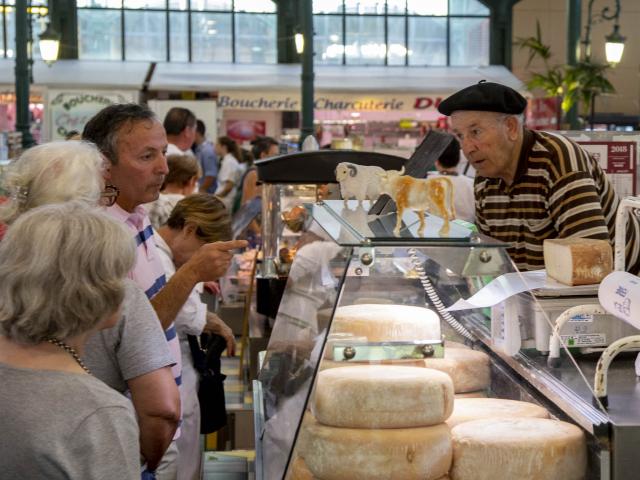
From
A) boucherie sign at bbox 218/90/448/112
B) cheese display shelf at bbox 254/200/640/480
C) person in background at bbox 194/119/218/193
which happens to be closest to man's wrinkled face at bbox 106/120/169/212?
cheese display shelf at bbox 254/200/640/480

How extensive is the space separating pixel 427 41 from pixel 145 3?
8269mm

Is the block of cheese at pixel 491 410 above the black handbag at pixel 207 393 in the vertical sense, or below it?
above

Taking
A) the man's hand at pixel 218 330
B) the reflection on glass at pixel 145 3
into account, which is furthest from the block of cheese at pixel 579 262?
the reflection on glass at pixel 145 3

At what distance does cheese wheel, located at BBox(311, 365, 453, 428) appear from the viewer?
7.74ft

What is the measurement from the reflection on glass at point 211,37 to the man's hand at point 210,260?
27823 millimetres

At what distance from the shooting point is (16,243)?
2146mm

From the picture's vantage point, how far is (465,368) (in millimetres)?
2711

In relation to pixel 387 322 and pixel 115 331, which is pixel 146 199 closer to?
pixel 115 331

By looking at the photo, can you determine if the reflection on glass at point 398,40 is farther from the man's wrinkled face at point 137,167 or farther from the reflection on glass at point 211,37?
the man's wrinkled face at point 137,167

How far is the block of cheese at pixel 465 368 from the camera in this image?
2648 millimetres

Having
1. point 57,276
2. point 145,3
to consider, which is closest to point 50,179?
point 57,276

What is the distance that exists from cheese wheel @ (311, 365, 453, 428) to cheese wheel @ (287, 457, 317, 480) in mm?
110

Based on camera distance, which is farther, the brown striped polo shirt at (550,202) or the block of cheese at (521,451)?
the brown striped polo shirt at (550,202)

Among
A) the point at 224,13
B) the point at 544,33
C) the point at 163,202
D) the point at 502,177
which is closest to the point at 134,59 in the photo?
the point at 224,13
